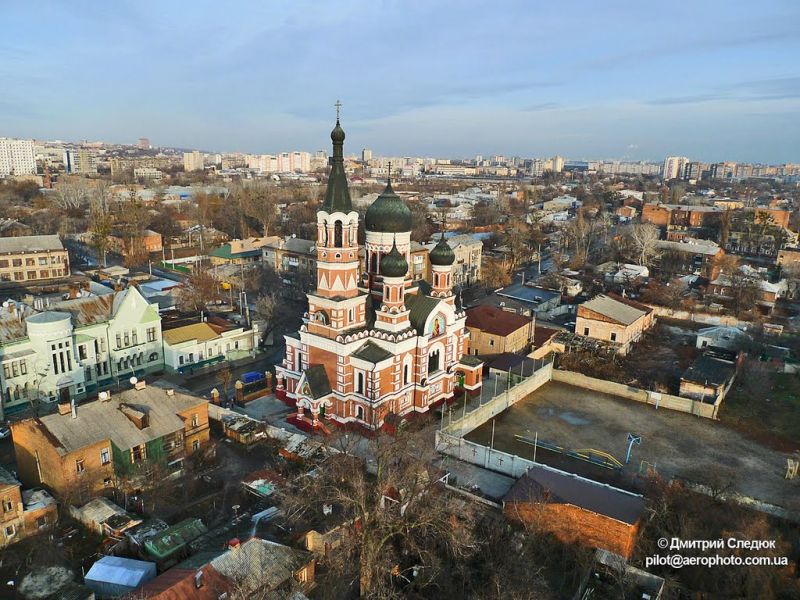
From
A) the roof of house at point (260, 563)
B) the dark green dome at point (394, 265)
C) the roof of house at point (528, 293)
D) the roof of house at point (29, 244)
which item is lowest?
the roof of house at point (528, 293)

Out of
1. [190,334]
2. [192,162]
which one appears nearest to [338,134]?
[190,334]

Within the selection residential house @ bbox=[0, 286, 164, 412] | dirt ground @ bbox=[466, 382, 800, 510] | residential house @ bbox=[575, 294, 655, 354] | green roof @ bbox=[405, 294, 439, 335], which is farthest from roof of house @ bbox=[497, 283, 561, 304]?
residential house @ bbox=[0, 286, 164, 412]

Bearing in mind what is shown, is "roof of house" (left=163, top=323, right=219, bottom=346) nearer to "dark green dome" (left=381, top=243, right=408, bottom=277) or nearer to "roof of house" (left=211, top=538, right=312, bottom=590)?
"dark green dome" (left=381, top=243, right=408, bottom=277)

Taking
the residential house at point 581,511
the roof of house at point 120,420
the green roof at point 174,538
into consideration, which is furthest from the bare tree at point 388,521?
the roof of house at point 120,420

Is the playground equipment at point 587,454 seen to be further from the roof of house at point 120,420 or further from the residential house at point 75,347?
the residential house at point 75,347

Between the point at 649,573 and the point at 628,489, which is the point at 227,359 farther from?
the point at 649,573

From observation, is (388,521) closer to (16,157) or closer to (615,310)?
(615,310)
